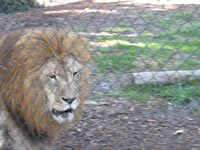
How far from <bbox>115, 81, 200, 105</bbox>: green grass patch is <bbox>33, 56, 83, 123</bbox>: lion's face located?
1229 mm

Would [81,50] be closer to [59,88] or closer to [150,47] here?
[59,88]

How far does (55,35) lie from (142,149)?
3.84ft

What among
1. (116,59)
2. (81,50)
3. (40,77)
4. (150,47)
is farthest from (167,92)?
(40,77)

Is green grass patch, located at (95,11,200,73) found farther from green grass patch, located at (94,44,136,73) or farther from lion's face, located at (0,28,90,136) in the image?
lion's face, located at (0,28,90,136)

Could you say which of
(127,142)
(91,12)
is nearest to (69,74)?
(127,142)

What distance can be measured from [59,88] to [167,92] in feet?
4.97

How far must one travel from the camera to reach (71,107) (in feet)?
6.93

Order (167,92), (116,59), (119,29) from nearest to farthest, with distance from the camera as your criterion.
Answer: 1. (167,92)
2. (116,59)
3. (119,29)

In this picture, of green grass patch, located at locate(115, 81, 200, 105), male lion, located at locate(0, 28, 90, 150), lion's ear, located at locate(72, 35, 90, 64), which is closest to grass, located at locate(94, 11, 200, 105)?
green grass patch, located at locate(115, 81, 200, 105)

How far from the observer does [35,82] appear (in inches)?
84.0

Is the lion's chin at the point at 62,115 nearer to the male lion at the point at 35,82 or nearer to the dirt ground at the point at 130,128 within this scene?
the male lion at the point at 35,82

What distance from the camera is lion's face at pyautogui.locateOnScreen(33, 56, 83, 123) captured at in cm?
209

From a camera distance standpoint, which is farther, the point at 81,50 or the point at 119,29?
the point at 119,29

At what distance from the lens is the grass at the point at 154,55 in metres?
3.26
